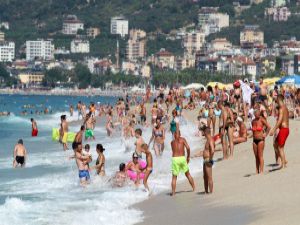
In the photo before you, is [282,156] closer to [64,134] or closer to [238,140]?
[238,140]

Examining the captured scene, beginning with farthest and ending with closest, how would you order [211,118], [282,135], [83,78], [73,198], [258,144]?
[83,78]
[211,118]
[73,198]
[258,144]
[282,135]

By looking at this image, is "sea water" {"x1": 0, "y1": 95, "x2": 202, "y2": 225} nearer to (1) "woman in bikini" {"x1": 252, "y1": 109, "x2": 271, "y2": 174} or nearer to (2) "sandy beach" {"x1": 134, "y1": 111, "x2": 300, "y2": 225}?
(2) "sandy beach" {"x1": 134, "y1": 111, "x2": 300, "y2": 225}

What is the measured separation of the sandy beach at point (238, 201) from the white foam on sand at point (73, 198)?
39cm

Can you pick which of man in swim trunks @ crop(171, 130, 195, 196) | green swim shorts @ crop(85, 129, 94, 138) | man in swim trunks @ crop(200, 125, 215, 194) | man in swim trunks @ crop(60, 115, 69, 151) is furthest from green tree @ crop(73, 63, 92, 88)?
man in swim trunks @ crop(200, 125, 215, 194)

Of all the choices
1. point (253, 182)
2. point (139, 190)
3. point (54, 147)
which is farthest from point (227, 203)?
point (54, 147)

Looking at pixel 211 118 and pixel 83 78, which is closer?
pixel 211 118

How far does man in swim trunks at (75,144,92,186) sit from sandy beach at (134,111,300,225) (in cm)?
182

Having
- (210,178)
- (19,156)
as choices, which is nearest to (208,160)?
(210,178)

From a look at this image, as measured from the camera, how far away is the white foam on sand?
14656 mm

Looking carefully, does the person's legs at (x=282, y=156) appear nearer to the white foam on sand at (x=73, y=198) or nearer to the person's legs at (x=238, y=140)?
the white foam on sand at (x=73, y=198)

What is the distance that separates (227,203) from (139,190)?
8.53 ft

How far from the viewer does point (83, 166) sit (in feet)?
61.7

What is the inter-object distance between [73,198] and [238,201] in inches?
124

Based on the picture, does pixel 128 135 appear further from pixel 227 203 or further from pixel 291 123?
pixel 227 203
